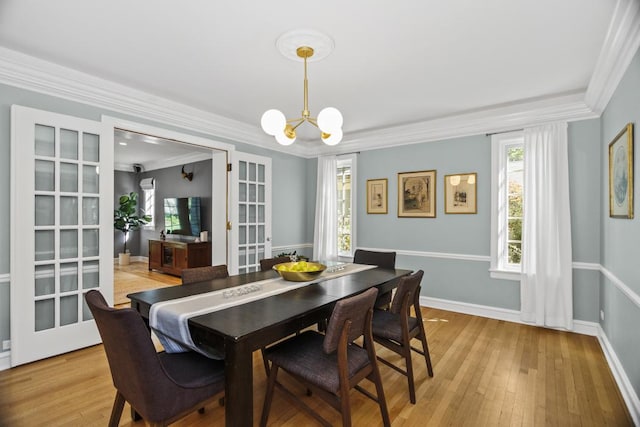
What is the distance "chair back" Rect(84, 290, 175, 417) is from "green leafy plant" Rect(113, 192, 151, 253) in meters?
7.45

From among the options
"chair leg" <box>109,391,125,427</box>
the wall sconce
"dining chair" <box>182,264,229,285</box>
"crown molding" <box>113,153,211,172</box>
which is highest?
"crown molding" <box>113,153,211,172</box>

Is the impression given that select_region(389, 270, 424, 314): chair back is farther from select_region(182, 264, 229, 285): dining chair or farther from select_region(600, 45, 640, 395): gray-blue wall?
select_region(182, 264, 229, 285): dining chair

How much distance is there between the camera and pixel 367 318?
1.89 m

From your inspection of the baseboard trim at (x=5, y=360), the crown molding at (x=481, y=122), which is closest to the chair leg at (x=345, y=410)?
the baseboard trim at (x=5, y=360)

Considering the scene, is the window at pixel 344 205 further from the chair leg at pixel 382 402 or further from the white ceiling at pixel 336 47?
the chair leg at pixel 382 402

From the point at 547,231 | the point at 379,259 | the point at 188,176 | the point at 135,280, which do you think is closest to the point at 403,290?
the point at 379,259

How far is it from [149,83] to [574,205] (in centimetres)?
466

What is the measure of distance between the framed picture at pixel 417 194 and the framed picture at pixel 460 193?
0.61ft

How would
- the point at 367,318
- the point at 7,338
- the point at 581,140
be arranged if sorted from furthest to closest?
the point at 581,140 < the point at 7,338 < the point at 367,318

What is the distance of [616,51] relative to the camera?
7.25 ft

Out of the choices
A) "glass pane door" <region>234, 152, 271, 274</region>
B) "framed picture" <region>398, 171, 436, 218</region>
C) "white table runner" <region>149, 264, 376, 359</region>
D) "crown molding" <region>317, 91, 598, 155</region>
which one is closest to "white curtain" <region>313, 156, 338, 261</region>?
"crown molding" <region>317, 91, 598, 155</region>

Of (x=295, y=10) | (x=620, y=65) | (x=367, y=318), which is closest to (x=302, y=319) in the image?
(x=367, y=318)

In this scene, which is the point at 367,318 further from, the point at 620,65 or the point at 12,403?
the point at 620,65

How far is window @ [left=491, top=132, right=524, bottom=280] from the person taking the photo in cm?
385
